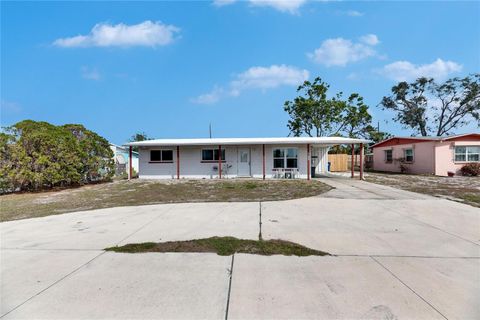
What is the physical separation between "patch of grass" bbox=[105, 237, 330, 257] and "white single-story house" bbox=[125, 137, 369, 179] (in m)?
12.0

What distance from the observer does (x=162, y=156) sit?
17812 mm

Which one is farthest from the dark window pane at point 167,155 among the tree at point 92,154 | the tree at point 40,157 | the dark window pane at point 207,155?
the tree at point 40,157

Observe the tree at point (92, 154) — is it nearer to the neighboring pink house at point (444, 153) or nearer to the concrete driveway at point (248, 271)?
the concrete driveway at point (248, 271)

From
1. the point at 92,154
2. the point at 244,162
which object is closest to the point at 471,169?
the point at 244,162

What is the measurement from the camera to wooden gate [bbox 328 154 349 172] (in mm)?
25156

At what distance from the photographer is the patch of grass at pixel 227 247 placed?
4.26 m

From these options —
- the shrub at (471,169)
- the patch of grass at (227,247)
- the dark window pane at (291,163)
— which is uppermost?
the dark window pane at (291,163)

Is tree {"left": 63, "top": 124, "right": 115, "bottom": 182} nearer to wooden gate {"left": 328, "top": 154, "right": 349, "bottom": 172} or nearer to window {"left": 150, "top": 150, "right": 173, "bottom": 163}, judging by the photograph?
window {"left": 150, "top": 150, "right": 173, "bottom": 163}

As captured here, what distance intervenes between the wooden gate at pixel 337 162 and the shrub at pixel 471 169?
28.0 feet

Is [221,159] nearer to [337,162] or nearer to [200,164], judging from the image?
[200,164]

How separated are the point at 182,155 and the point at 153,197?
7532mm

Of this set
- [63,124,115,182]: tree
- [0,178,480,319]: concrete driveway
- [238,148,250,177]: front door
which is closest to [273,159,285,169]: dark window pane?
[238,148,250,177]: front door

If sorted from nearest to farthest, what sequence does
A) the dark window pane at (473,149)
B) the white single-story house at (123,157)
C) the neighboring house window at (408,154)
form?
1. the dark window pane at (473,149)
2. the neighboring house window at (408,154)
3. the white single-story house at (123,157)

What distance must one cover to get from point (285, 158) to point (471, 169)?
13.4 meters
